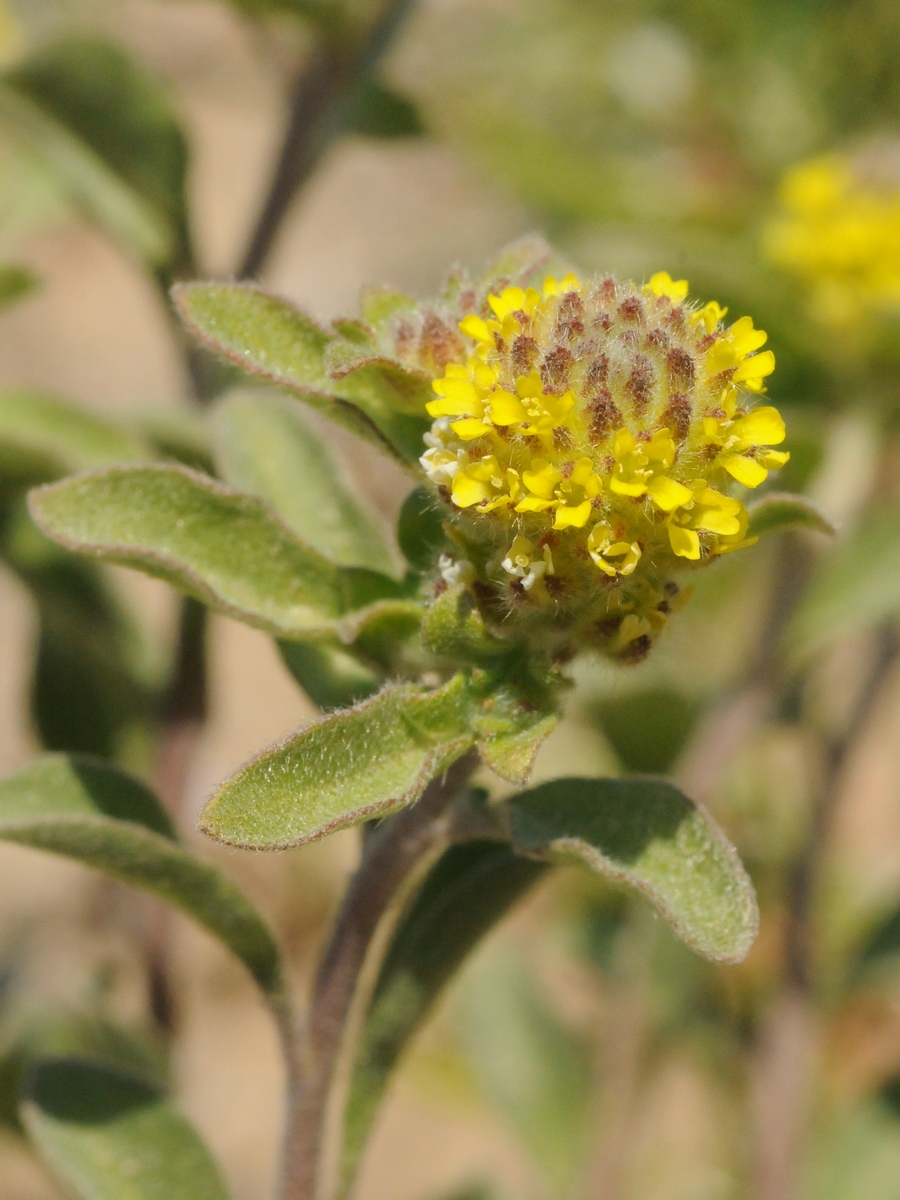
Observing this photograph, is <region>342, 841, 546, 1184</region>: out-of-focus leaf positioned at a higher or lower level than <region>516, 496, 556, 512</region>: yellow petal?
lower

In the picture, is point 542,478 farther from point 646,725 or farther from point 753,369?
point 646,725

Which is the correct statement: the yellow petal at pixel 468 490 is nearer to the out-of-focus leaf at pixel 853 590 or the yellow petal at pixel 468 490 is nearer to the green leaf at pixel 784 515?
the green leaf at pixel 784 515

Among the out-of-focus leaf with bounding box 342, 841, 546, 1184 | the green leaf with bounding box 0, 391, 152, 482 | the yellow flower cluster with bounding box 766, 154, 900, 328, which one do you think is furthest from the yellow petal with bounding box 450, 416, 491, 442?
the yellow flower cluster with bounding box 766, 154, 900, 328

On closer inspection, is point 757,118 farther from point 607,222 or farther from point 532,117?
point 607,222

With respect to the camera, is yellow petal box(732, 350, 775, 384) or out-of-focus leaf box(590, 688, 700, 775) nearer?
yellow petal box(732, 350, 775, 384)

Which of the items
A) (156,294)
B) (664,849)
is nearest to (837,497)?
(156,294)

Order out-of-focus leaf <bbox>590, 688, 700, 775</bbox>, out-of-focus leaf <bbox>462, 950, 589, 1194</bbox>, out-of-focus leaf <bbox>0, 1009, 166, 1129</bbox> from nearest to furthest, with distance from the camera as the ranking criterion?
out-of-focus leaf <bbox>0, 1009, 166, 1129</bbox> < out-of-focus leaf <bbox>590, 688, 700, 775</bbox> < out-of-focus leaf <bbox>462, 950, 589, 1194</bbox>

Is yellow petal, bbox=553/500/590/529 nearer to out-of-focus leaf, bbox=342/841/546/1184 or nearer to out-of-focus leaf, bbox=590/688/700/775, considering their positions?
out-of-focus leaf, bbox=342/841/546/1184
